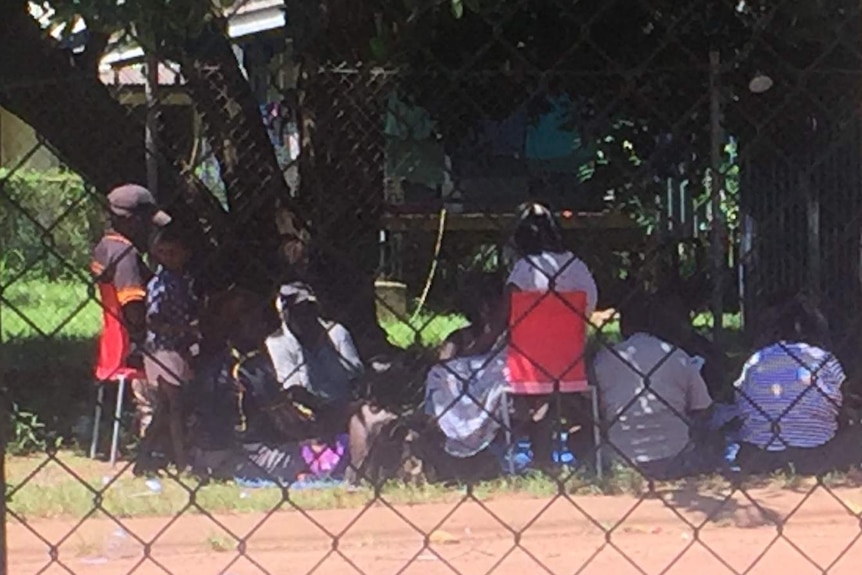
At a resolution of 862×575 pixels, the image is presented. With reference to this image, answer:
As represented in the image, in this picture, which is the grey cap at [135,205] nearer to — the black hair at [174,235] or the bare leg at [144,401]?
the black hair at [174,235]

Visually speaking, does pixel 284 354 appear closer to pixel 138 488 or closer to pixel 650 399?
pixel 138 488

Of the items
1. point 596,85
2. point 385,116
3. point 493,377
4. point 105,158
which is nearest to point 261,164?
point 105,158

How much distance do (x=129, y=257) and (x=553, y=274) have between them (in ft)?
7.97

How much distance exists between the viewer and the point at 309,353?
23.0 feet

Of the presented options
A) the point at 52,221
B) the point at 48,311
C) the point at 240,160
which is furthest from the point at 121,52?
the point at 48,311

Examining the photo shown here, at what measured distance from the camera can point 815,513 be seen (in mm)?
5988

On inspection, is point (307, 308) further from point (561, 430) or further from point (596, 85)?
point (596, 85)

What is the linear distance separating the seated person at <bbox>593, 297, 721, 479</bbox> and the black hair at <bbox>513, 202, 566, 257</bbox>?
1425 millimetres

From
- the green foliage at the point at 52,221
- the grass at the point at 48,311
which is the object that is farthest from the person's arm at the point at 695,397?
the grass at the point at 48,311

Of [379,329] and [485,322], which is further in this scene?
[379,329]

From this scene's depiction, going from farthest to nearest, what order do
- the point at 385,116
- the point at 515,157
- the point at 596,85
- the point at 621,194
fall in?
1. the point at 515,157
2. the point at 621,194
3. the point at 385,116
4. the point at 596,85

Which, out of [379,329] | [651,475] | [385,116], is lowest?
[651,475]

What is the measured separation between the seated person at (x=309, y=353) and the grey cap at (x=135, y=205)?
56.4 inches

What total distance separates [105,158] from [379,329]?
1532mm
